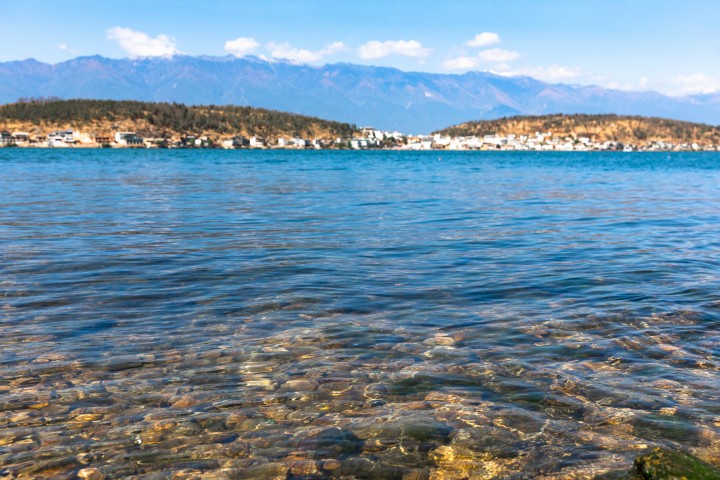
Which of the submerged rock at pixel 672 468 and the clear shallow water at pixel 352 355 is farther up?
the submerged rock at pixel 672 468

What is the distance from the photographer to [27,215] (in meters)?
26.5

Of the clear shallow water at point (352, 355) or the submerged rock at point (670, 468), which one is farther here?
the clear shallow water at point (352, 355)

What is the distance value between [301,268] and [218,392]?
8.15 metres

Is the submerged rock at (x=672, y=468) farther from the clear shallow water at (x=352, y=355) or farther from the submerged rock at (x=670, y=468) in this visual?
the clear shallow water at (x=352, y=355)

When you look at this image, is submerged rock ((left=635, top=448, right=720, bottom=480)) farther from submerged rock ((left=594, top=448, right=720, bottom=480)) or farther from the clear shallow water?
the clear shallow water

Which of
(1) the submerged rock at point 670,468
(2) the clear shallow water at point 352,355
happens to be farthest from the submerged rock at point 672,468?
(2) the clear shallow water at point 352,355

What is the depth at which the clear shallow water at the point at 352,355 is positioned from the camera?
6.31 meters

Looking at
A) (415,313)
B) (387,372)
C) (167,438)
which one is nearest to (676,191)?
(415,313)

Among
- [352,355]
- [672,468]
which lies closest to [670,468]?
[672,468]

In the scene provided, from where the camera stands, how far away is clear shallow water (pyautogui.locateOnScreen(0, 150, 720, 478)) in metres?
6.31

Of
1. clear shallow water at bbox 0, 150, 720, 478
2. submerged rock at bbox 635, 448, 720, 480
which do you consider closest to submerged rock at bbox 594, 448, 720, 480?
submerged rock at bbox 635, 448, 720, 480

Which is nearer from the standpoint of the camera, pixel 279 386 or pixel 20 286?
pixel 279 386

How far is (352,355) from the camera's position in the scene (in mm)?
9109

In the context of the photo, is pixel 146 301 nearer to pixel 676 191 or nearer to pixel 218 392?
pixel 218 392
